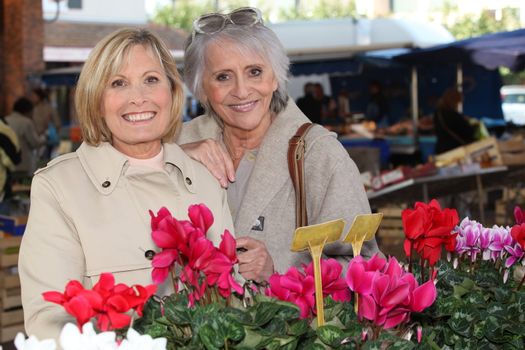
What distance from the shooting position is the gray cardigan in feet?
8.46

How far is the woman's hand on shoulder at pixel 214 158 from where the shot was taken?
8.66 ft

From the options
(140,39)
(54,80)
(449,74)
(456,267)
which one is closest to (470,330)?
(456,267)

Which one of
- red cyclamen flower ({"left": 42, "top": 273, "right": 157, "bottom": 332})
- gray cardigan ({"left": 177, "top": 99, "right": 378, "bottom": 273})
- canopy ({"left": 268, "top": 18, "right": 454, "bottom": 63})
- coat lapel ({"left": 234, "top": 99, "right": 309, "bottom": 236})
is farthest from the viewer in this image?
canopy ({"left": 268, "top": 18, "right": 454, "bottom": 63})

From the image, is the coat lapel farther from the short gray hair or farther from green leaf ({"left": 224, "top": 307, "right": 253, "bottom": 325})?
green leaf ({"left": 224, "top": 307, "right": 253, "bottom": 325})

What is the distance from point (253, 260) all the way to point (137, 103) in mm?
490

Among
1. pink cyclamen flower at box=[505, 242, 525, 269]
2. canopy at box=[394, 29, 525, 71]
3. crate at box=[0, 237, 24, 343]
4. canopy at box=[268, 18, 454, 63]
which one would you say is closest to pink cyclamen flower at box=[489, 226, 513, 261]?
pink cyclamen flower at box=[505, 242, 525, 269]

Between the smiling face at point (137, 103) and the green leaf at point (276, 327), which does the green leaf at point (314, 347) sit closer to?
the green leaf at point (276, 327)

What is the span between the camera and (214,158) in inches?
106

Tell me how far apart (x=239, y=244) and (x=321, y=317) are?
2.08 feet

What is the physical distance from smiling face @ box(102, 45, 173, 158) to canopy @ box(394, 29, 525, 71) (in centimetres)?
871

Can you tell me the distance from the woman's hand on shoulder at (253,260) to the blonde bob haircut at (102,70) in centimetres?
35

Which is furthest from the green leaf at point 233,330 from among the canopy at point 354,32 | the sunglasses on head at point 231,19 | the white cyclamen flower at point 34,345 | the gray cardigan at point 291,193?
the canopy at point 354,32

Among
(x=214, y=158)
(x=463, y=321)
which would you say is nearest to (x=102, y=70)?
(x=214, y=158)

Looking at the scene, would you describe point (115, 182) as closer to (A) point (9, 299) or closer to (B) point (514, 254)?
(B) point (514, 254)
